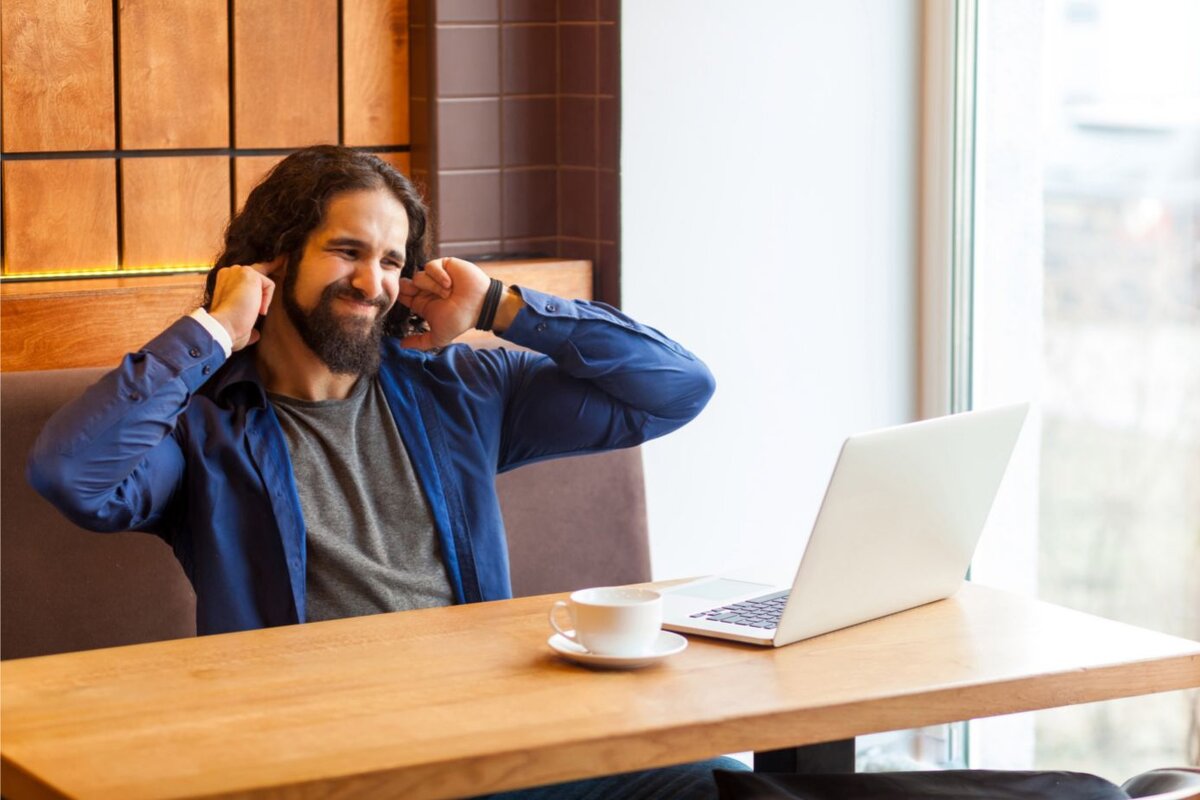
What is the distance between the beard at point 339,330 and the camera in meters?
2.21

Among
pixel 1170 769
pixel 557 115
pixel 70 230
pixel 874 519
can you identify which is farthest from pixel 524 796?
pixel 557 115

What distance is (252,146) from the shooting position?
291cm

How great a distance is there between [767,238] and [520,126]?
0.55 m

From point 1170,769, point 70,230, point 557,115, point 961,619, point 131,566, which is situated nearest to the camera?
point 1170,769

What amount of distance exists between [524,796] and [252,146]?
1.43 m

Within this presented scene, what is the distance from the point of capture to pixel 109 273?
2797mm

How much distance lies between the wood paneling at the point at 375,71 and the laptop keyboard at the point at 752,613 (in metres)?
1.45

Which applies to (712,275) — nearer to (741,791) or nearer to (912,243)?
(912,243)

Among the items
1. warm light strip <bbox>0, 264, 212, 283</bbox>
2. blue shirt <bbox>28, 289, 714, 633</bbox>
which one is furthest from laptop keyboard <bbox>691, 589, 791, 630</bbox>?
warm light strip <bbox>0, 264, 212, 283</bbox>

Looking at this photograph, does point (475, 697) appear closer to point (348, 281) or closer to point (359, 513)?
point (359, 513)

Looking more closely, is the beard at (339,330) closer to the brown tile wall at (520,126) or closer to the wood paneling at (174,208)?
the wood paneling at (174,208)

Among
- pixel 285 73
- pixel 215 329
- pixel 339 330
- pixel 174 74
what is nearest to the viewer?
pixel 215 329

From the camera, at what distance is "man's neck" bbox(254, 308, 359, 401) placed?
7.38 feet

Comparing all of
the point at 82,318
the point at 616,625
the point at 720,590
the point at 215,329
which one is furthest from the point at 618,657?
the point at 82,318
